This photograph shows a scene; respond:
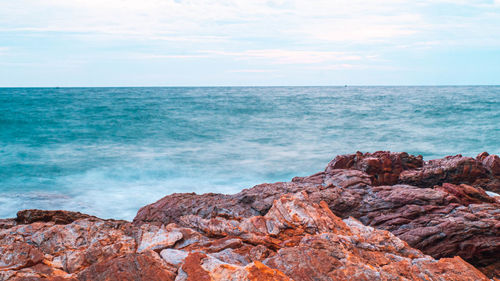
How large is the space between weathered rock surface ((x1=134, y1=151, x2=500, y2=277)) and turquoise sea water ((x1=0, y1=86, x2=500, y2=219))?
17.7 ft

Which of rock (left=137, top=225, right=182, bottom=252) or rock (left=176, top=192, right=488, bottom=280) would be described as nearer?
rock (left=176, top=192, right=488, bottom=280)

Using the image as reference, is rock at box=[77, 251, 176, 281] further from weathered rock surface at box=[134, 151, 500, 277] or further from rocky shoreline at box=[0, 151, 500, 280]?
weathered rock surface at box=[134, 151, 500, 277]

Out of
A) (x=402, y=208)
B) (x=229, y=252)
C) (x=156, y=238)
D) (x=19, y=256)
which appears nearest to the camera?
(x=19, y=256)

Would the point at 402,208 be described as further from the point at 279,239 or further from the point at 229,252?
the point at 229,252

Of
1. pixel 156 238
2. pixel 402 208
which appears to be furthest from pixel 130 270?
pixel 402 208

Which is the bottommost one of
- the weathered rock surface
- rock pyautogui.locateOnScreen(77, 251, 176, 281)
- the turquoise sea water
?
the turquoise sea water

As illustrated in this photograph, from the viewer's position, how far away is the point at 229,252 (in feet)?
14.6

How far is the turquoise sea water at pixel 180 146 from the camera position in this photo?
14.3 meters

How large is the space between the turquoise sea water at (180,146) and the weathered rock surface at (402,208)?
5.41m

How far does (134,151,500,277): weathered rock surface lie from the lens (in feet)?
19.2

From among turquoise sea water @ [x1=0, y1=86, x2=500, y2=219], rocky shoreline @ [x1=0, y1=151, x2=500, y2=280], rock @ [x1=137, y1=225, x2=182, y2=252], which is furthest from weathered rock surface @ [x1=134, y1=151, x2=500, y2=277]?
turquoise sea water @ [x1=0, y1=86, x2=500, y2=219]

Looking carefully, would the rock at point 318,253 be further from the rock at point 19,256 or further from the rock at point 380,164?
the rock at point 380,164

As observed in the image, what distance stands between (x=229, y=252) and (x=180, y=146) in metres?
20.1

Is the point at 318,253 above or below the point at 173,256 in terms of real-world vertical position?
above
